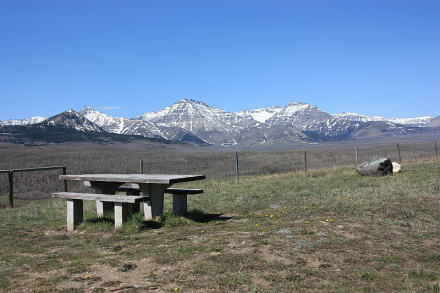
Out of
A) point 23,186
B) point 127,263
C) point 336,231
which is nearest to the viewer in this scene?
point 127,263

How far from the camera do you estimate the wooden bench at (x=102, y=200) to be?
7.61m

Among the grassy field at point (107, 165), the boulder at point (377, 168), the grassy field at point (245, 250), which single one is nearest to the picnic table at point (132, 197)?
the grassy field at point (245, 250)

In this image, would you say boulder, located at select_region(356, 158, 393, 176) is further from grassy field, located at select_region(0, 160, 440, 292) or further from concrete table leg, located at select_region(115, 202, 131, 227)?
concrete table leg, located at select_region(115, 202, 131, 227)

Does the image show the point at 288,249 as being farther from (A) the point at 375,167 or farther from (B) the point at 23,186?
(B) the point at 23,186

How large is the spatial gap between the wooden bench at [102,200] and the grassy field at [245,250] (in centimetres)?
28

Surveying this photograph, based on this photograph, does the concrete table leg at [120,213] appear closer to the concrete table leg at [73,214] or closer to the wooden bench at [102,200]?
the wooden bench at [102,200]

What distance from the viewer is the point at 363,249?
5.56 metres

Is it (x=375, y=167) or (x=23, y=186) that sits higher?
(x=375, y=167)

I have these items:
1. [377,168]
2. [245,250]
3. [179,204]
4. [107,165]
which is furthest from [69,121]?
[245,250]

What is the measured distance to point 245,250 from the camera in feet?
18.1

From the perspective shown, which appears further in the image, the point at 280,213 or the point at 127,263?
the point at 280,213

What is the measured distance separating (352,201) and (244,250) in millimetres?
4967

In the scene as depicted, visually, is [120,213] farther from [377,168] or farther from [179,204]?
[377,168]

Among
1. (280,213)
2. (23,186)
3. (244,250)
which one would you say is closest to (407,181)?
(280,213)
